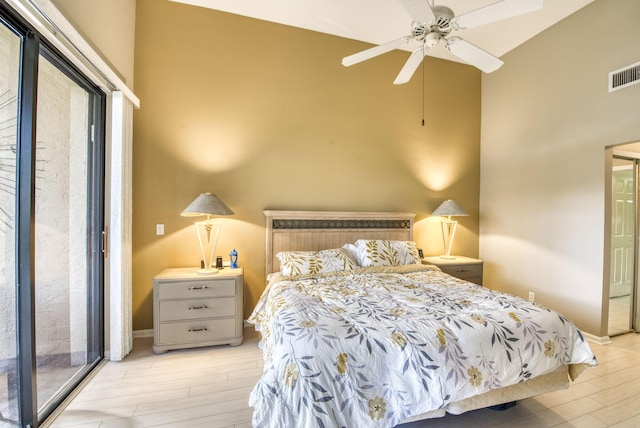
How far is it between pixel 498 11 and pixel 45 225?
10.4 feet

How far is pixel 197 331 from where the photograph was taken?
103 inches

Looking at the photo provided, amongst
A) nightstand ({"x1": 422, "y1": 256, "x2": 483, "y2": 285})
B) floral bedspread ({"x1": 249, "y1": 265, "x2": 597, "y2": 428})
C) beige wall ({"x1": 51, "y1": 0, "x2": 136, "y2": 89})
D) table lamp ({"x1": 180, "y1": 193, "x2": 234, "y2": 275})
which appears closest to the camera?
floral bedspread ({"x1": 249, "y1": 265, "x2": 597, "y2": 428})

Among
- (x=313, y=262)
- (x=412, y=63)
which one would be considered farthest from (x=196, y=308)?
(x=412, y=63)

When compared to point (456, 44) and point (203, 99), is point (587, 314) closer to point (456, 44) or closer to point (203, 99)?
point (456, 44)

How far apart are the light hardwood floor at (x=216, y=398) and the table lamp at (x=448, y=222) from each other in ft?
5.83

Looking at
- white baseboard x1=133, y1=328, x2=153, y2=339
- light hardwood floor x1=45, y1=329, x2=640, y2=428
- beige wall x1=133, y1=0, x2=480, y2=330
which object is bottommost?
light hardwood floor x1=45, y1=329, x2=640, y2=428

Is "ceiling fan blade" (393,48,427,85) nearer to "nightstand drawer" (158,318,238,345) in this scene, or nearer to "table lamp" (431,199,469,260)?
"table lamp" (431,199,469,260)

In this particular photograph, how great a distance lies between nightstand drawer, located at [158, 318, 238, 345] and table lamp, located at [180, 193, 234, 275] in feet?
1.56

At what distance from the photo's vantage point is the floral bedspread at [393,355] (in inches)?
50.9

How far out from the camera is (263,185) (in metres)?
3.26

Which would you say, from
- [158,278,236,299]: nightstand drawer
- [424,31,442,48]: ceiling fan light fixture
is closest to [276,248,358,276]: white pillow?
[158,278,236,299]: nightstand drawer

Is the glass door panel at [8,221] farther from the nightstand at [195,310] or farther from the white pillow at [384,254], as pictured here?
the white pillow at [384,254]

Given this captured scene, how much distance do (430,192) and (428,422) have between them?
2.83 metres

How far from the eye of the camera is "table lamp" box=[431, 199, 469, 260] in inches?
140
